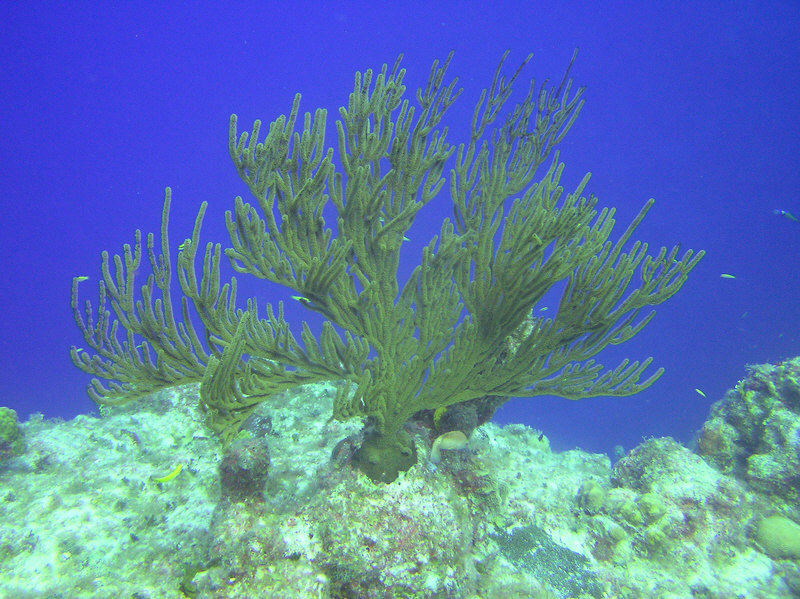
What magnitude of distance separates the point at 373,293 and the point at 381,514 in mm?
1971

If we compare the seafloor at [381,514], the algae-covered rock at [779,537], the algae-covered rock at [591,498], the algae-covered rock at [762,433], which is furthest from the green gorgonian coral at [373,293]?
the algae-covered rock at [762,433]

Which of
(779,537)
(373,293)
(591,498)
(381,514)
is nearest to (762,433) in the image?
(779,537)

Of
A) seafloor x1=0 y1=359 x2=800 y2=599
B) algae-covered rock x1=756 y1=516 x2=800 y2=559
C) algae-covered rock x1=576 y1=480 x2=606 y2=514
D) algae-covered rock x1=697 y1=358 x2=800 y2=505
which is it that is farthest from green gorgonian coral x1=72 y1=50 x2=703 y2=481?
algae-covered rock x1=697 y1=358 x2=800 y2=505

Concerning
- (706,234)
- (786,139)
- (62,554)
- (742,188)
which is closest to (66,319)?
(62,554)

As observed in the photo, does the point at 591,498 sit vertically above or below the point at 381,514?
above

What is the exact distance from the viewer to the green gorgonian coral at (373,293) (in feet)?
10.3

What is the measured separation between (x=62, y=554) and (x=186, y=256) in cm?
430

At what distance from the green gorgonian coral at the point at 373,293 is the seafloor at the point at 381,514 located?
2.43 feet

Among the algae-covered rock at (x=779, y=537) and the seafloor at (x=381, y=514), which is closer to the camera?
the seafloor at (x=381, y=514)

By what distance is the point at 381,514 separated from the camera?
3400mm

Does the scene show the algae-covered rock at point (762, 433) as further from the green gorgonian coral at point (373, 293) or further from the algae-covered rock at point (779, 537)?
the green gorgonian coral at point (373, 293)

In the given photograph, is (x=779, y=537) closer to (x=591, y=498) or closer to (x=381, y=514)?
(x=591, y=498)

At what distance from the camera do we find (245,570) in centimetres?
317

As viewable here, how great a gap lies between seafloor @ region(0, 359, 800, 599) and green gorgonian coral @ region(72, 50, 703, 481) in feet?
2.43
